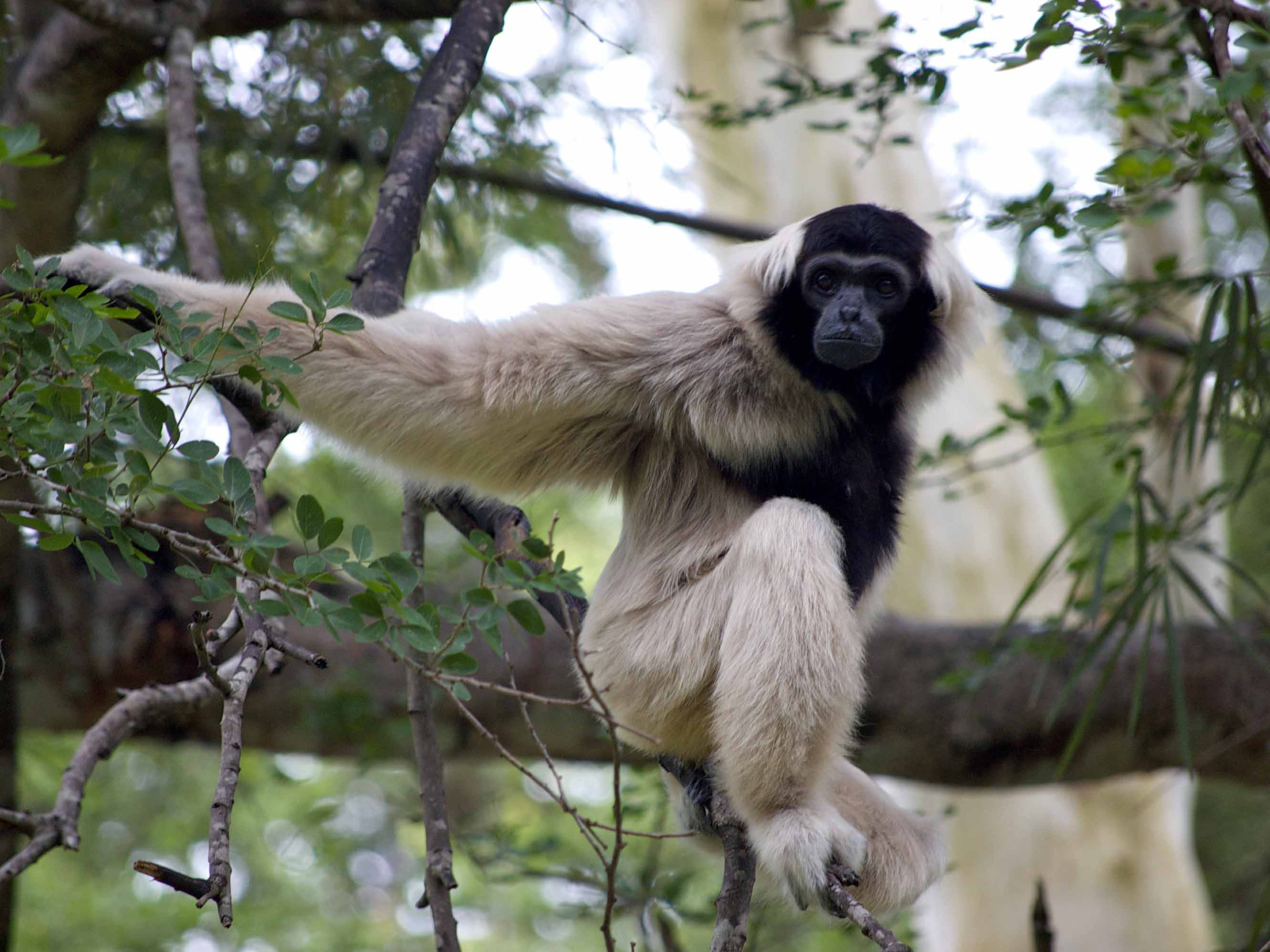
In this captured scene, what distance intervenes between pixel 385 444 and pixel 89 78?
2542 millimetres

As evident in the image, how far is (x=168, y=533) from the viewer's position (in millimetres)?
2137

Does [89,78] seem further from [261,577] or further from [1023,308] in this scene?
[1023,308]

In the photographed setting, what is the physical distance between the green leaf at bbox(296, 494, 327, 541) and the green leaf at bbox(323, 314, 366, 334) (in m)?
0.41

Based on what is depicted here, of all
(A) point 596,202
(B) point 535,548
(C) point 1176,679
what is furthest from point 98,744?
(A) point 596,202

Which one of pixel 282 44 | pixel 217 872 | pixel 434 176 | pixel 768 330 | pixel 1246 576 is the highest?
pixel 282 44

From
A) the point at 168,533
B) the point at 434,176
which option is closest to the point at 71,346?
the point at 168,533

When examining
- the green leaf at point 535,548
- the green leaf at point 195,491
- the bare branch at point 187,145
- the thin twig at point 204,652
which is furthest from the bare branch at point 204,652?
the bare branch at point 187,145

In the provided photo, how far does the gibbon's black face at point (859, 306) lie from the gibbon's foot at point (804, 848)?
1309 millimetres

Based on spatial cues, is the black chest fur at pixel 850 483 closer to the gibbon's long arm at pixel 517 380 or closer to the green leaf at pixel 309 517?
the gibbon's long arm at pixel 517 380

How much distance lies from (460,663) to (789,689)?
105 centimetres

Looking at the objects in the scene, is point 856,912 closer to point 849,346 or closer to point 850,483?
point 850,483

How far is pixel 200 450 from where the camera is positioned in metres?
2.29

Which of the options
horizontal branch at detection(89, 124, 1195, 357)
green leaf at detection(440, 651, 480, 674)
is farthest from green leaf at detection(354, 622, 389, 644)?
horizontal branch at detection(89, 124, 1195, 357)

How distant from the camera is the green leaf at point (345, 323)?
2459mm
